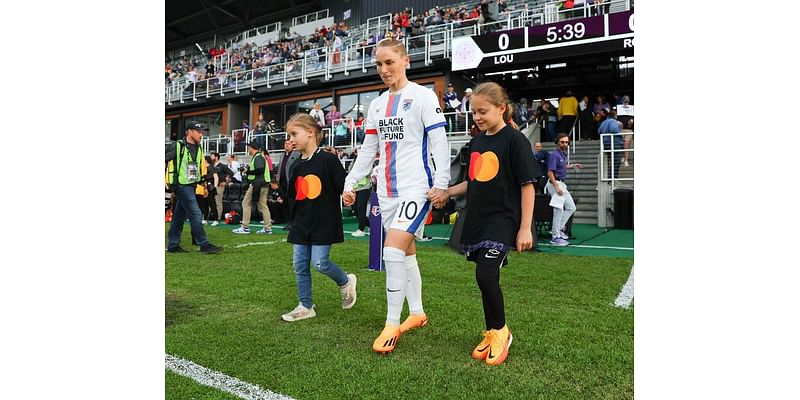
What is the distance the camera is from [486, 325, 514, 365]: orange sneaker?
2.80m

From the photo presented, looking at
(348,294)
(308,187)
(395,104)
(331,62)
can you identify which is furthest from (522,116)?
(395,104)

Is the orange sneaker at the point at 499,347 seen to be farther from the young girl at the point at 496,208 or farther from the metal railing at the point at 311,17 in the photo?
the metal railing at the point at 311,17

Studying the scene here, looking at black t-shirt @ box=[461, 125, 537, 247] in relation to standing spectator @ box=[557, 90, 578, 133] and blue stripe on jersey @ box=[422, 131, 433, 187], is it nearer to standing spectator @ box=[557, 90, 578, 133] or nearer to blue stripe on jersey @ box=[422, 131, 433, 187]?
blue stripe on jersey @ box=[422, 131, 433, 187]

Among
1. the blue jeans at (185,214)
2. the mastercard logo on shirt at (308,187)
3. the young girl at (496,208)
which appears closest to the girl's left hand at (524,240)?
the young girl at (496,208)

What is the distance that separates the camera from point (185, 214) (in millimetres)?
7555

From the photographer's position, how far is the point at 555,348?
3.05m

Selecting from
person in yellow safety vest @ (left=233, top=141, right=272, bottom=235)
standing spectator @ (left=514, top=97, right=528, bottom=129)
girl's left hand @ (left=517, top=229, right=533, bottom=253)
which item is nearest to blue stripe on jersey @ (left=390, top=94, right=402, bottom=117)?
girl's left hand @ (left=517, top=229, right=533, bottom=253)

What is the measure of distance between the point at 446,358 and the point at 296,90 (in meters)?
23.0

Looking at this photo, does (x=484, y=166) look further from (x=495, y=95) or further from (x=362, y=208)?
(x=362, y=208)

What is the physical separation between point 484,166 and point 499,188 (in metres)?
0.17

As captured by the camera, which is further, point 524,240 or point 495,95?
point 495,95

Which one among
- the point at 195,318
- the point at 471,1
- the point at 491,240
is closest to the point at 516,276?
the point at 491,240

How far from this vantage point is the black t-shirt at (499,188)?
9.42 ft

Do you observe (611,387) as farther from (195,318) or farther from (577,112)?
(577,112)
